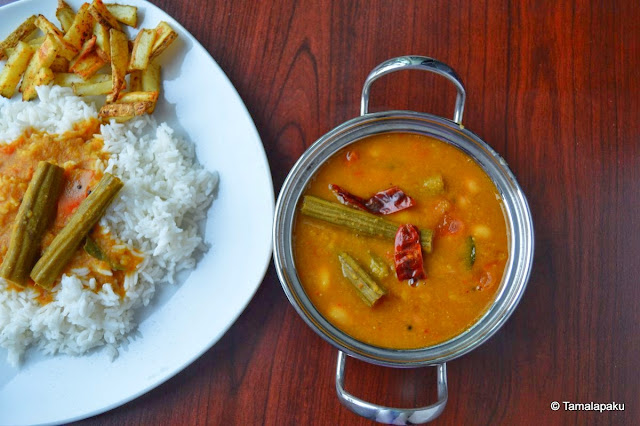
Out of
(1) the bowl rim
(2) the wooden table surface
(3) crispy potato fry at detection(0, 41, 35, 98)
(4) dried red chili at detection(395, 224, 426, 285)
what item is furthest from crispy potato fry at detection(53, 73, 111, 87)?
(4) dried red chili at detection(395, 224, 426, 285)

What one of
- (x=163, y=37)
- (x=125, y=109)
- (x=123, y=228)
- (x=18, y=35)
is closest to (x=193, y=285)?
(x=123, y=228)

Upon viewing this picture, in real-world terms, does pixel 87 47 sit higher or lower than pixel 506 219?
higher

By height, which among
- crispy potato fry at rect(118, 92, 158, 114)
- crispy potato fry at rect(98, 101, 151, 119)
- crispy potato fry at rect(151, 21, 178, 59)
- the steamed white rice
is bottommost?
the steamed white rice

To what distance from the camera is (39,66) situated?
210 cm

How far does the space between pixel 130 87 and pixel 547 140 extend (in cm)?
153

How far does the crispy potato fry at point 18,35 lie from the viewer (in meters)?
2.14

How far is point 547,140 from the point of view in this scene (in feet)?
6.86

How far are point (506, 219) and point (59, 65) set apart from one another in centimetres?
170

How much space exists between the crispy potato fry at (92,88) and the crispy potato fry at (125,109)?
0.30 ft

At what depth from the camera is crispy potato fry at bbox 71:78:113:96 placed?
6.95 feet

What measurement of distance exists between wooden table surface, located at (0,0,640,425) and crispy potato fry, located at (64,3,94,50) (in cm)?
28

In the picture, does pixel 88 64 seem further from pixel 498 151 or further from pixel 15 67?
pixel 498 151

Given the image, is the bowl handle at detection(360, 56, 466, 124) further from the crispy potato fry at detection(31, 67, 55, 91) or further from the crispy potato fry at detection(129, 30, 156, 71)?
the crispy potato fry at detection(31, 67, 55, 91)

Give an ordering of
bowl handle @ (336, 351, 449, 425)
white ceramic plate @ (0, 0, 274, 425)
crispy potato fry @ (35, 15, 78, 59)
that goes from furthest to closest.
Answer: crispy potato fry @ (35, 15, 78, 59) < white ceramic plate @ (0, 0, 274, 425) < bowl handle @ (336, 351, 449, 425)
